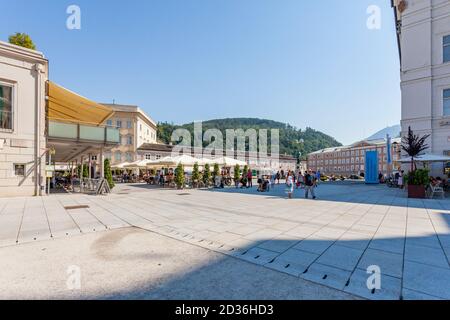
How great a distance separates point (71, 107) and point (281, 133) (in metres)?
110

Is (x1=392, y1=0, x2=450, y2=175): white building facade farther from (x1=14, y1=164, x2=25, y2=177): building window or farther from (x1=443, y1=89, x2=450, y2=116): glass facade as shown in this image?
(x1=14, y1=164, x2=25, y2=177): building window

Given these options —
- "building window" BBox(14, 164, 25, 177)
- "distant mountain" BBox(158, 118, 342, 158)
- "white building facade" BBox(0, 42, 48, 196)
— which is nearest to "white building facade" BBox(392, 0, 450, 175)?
"white building facade" BBox(0, 42, 48, 196)

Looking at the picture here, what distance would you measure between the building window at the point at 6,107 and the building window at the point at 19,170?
2263 mm

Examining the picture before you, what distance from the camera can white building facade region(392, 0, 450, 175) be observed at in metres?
19.0

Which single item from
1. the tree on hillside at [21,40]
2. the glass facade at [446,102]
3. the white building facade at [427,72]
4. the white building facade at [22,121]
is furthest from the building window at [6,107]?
the glass facade at [446,102]

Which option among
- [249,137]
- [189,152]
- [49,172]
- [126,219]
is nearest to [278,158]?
[249,137]

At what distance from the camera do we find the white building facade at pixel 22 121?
14.3 m

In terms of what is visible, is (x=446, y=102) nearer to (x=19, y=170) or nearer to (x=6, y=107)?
(x=19, y=170)

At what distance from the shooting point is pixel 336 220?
7609 mm

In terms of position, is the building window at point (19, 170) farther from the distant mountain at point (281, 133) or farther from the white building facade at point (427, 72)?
the distant mountain at point (281, 133)

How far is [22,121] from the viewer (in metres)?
14.9

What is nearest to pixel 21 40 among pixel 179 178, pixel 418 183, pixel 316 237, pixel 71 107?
pixel 71 107

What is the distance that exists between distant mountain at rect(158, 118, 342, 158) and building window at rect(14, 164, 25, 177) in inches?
2872
